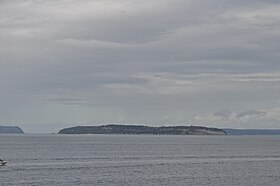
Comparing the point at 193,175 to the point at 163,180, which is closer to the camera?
the point at 163,180

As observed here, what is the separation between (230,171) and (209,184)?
952 inches

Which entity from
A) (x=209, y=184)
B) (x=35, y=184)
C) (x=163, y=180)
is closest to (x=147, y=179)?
(x=163, y=180)

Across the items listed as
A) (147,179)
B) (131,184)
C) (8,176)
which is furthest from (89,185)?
(8,176)

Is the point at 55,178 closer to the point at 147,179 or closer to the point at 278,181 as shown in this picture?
the point at 147,179

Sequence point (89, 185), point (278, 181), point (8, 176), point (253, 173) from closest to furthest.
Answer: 1. point (89, 185)
2. point (278, 181)
3. point (8, 176)
4. point (253, 173)

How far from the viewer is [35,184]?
84.5 metres

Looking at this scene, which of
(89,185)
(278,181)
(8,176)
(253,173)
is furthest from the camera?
(253,173)

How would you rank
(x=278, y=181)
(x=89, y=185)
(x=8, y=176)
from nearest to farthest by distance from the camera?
1. (x=89, y=185)
2. (x=278, y=181)
3. (x=8, y=176)

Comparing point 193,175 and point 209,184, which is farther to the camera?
point 193,175

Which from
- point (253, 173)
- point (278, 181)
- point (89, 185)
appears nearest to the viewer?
point (89, 185)

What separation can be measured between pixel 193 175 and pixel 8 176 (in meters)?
30.4

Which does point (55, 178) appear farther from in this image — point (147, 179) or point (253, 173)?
point (253, 173)

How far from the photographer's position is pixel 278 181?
91.4 meters

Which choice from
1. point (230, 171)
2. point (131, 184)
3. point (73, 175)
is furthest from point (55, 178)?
point (230, 171)
